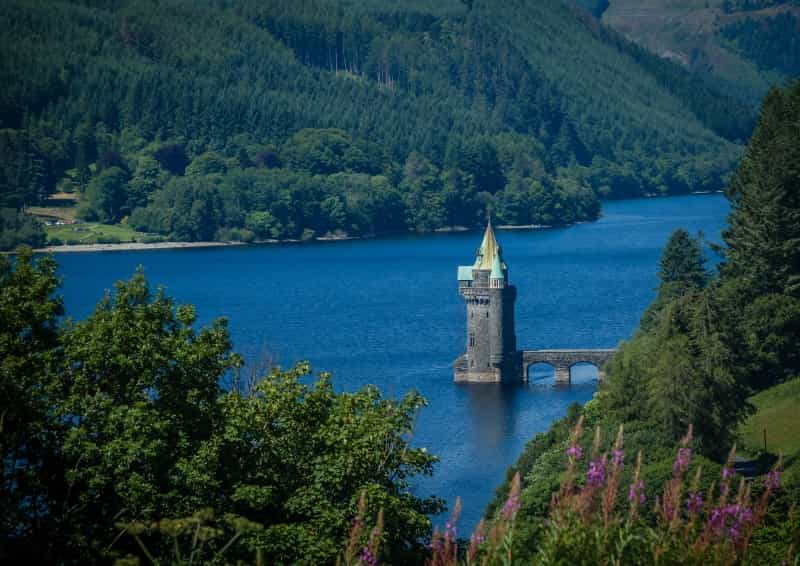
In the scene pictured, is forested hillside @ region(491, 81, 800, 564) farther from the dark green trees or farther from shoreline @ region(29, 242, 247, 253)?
shoreline @ region(29, 242, 247, 253)

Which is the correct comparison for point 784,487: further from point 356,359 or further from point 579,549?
point 356,359


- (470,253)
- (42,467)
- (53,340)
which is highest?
(53,340)

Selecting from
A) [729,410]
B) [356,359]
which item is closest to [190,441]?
[729,410]

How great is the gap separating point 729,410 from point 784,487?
1480 cm

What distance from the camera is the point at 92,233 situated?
177 meters

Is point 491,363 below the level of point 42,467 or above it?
below

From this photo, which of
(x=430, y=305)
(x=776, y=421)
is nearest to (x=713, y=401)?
(x=776, y=421)

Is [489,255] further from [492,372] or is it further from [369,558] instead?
[369,558]

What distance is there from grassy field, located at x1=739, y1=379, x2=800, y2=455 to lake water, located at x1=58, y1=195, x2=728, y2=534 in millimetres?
10392

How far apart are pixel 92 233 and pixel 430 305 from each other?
63.2m

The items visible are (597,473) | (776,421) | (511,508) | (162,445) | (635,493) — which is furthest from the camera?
(776,421)

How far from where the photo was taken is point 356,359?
9888 cm

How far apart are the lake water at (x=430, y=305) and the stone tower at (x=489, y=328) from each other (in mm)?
1456

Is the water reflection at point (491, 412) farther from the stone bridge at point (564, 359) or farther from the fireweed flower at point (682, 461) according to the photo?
the fireweed flower at point (682, 461)
